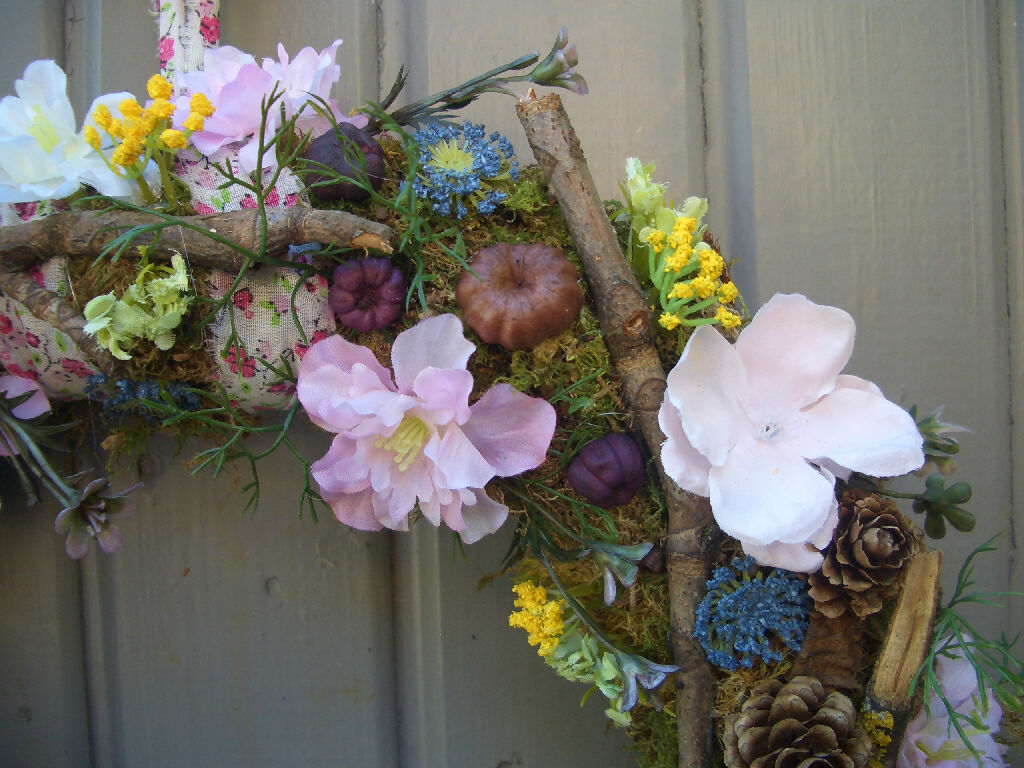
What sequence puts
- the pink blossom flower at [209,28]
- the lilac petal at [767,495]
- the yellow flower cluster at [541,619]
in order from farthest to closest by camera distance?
the pink blossom flower at [209,28], the yellow flower cluster at [541,619], the lilac petal at [767,495]

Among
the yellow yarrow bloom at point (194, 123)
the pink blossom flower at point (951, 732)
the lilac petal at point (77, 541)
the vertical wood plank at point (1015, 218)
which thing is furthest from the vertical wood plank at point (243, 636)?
the vertical wood plank at point (1015, 218)

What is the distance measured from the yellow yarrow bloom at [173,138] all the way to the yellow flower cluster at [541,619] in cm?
47

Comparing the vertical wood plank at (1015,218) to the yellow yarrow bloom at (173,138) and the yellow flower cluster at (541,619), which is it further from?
the yellow yarrow bloom at (173,138)

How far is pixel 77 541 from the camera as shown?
0.60 metres

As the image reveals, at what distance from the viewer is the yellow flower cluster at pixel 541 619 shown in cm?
61

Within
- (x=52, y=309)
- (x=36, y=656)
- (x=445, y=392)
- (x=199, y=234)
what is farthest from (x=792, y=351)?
(x=36, y=656)

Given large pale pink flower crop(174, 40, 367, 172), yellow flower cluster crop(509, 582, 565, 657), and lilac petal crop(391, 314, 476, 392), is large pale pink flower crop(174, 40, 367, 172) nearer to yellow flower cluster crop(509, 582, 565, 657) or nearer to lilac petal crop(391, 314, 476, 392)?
lilac petal crop(391, 314, 476, 392)

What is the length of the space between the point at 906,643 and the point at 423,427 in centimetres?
42

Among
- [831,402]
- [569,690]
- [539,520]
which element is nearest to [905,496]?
[831,402]

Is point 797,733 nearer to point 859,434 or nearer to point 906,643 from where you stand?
point 906,643

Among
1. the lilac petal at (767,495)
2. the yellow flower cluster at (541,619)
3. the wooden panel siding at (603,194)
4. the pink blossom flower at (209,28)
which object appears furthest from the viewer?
the wooden panel siding at (603,194)

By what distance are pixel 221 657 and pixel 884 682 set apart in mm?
700

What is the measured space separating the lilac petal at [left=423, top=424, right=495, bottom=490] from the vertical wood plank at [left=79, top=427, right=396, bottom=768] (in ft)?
1.10

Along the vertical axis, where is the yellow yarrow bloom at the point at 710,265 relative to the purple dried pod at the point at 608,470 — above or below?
above
